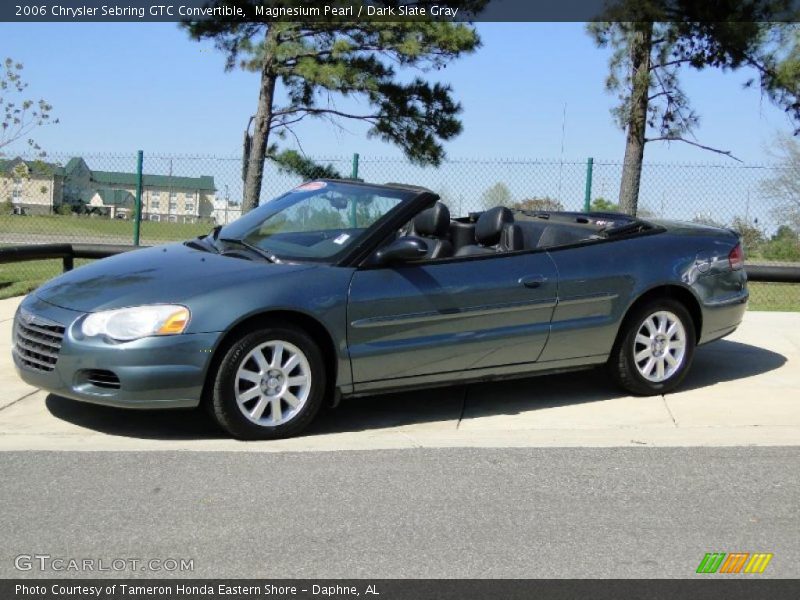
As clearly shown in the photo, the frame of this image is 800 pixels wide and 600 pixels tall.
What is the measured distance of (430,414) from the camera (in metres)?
6.42

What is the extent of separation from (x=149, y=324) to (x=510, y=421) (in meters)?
2.35

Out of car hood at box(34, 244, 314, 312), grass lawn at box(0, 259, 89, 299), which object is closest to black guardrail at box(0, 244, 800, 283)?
grass lawn at box(0, 259, 89, 299)

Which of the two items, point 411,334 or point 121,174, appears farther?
point 121,174

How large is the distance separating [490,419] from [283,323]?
1.55m

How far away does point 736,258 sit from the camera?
288 inches

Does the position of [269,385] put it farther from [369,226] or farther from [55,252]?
[55,252]

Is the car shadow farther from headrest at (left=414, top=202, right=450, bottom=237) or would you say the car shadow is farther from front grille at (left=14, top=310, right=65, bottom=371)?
headrest at (left=414, top=202, right=450, bottom=237)

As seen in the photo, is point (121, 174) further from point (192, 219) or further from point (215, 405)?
point (215, 405)

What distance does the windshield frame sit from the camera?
5.95 m

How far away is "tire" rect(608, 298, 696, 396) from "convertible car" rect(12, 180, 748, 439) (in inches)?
0.4

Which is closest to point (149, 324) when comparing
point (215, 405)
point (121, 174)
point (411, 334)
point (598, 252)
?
point (215, 405)

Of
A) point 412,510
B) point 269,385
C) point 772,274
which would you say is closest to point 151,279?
point 269,385

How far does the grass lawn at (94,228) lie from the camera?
13891mm

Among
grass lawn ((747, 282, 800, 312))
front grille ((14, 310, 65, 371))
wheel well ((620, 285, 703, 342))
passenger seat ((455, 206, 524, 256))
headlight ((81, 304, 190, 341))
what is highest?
passenger seat ((455, 206, 524, 256))
